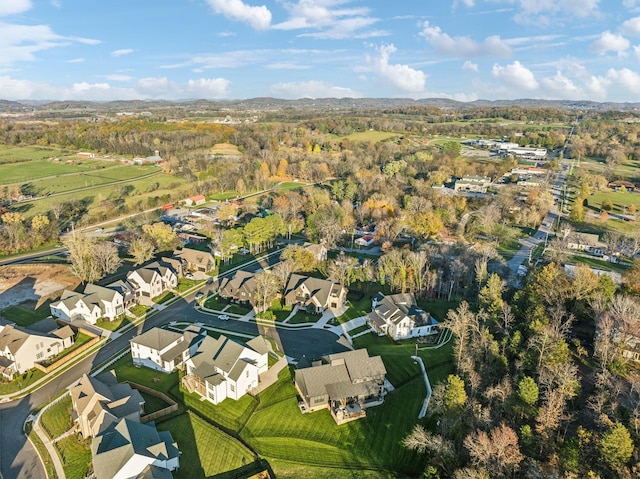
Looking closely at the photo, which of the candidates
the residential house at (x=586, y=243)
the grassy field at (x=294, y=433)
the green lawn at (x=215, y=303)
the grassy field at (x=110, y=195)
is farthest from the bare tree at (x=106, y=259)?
the residential house at (x=586, y=243)

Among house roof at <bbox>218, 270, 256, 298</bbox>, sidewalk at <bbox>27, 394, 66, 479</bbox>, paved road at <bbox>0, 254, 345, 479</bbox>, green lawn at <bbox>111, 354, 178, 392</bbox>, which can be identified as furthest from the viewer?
house roof at <bbox>218, 270, 256, 298</bbox>

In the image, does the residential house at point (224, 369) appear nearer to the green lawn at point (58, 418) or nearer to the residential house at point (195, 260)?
the green lawn at point (58, 418)

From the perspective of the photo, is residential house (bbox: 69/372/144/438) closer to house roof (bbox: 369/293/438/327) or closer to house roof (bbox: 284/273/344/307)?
house roof (bbox: 284/273/344/307)

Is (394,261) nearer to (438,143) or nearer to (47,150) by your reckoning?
(438,143)

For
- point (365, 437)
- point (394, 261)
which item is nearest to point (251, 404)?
point (365, 437)

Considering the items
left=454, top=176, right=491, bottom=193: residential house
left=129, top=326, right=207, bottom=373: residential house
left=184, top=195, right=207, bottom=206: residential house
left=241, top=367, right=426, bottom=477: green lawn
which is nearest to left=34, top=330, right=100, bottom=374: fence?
left=129, top=326, right=207, bottom=373: residential house
